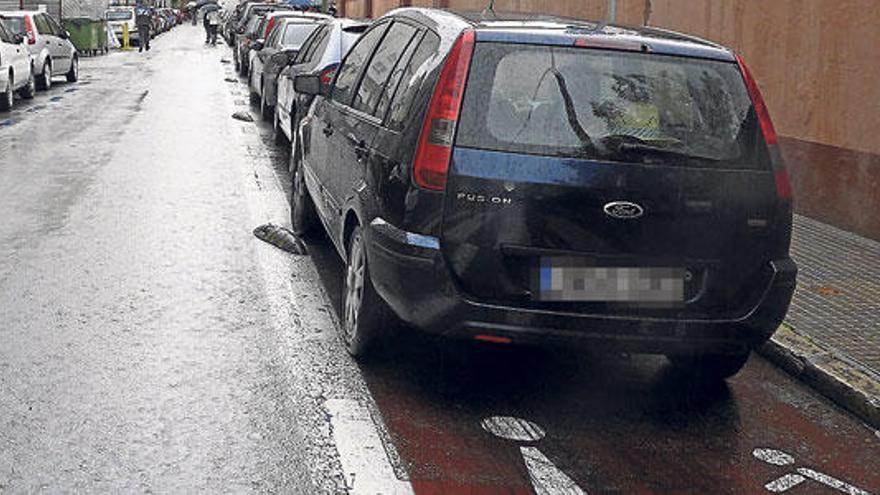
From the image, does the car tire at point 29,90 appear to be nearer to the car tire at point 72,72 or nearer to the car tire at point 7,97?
A: the car tire at point 7,97

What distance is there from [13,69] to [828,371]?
17.3 metres

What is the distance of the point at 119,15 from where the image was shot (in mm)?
52656

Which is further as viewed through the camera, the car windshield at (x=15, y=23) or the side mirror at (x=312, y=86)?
the car windshield at (x=15, y=23)

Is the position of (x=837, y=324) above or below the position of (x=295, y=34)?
below

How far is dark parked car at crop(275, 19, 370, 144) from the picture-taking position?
11.9 m

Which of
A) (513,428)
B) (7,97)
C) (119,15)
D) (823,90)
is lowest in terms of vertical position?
(119,15)

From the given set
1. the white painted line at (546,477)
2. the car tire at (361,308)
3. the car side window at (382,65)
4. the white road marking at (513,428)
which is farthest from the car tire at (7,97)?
the white painted line at (546,477)

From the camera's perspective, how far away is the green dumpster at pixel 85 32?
41656mm

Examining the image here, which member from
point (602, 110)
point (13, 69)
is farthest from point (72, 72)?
point (602, 110)

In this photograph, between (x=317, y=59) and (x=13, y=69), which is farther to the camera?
(x=13, y=69)

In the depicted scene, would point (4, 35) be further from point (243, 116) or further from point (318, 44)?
point (318, 44)

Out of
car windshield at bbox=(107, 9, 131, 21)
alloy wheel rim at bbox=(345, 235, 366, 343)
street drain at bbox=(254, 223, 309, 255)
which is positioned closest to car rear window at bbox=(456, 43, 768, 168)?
alloy wheel rim at bbox=(345, 235, 366, 343)

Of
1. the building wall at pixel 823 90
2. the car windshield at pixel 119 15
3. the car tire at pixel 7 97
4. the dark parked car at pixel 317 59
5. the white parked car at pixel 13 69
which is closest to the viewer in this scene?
the building wall at pixel 823 90

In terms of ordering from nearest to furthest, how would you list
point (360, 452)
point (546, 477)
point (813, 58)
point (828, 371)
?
point (546, 477), point (360, 452), point (828, 371), point (813, 58)
